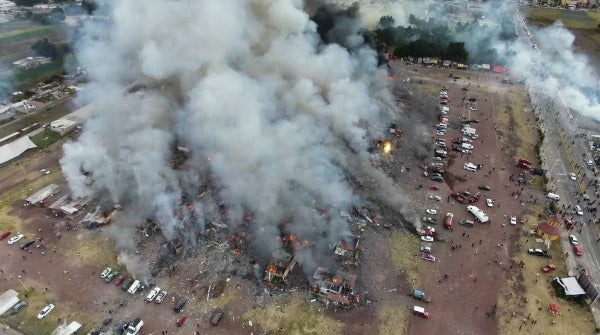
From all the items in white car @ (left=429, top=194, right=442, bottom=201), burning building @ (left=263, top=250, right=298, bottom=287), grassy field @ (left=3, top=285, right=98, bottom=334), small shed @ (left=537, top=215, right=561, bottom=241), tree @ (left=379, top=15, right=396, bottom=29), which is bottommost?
grassy field @ (left=3, top=285, right=98, bottom=334)

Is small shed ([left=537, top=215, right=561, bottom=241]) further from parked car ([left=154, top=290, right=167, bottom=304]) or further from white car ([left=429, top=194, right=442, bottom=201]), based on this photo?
parked car ([left=154, top=290, right=167, bottom=304])

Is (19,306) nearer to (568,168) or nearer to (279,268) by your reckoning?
(279,268)

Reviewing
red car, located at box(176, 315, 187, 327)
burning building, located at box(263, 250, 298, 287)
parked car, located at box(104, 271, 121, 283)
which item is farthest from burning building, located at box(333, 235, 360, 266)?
parked car, located at box(104, 271, 121, 283)

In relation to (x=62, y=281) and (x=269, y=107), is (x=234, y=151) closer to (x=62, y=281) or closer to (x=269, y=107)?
(x=269, y=107)

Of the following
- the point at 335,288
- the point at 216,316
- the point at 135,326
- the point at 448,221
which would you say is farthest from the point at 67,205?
the point at 448,221

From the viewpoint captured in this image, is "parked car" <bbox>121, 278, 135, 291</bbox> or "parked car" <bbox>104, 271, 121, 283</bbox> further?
"parked car" <bbox>104, 271, 121, 283</bbox>

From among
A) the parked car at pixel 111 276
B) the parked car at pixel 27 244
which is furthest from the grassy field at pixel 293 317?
the parked car at pixel 27 244

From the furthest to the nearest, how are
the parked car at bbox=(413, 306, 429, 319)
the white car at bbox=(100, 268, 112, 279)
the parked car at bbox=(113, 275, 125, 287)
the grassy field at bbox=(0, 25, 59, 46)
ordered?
1. the grassy field at bbox=(0, 25, 59, 46)
2. the white car at bbox=(100, 268, 112, 279)
3. the parked car at bbox=(113, 275, 125, 287)
4. the parked car at bbox=(413, 306, 429, 319)
